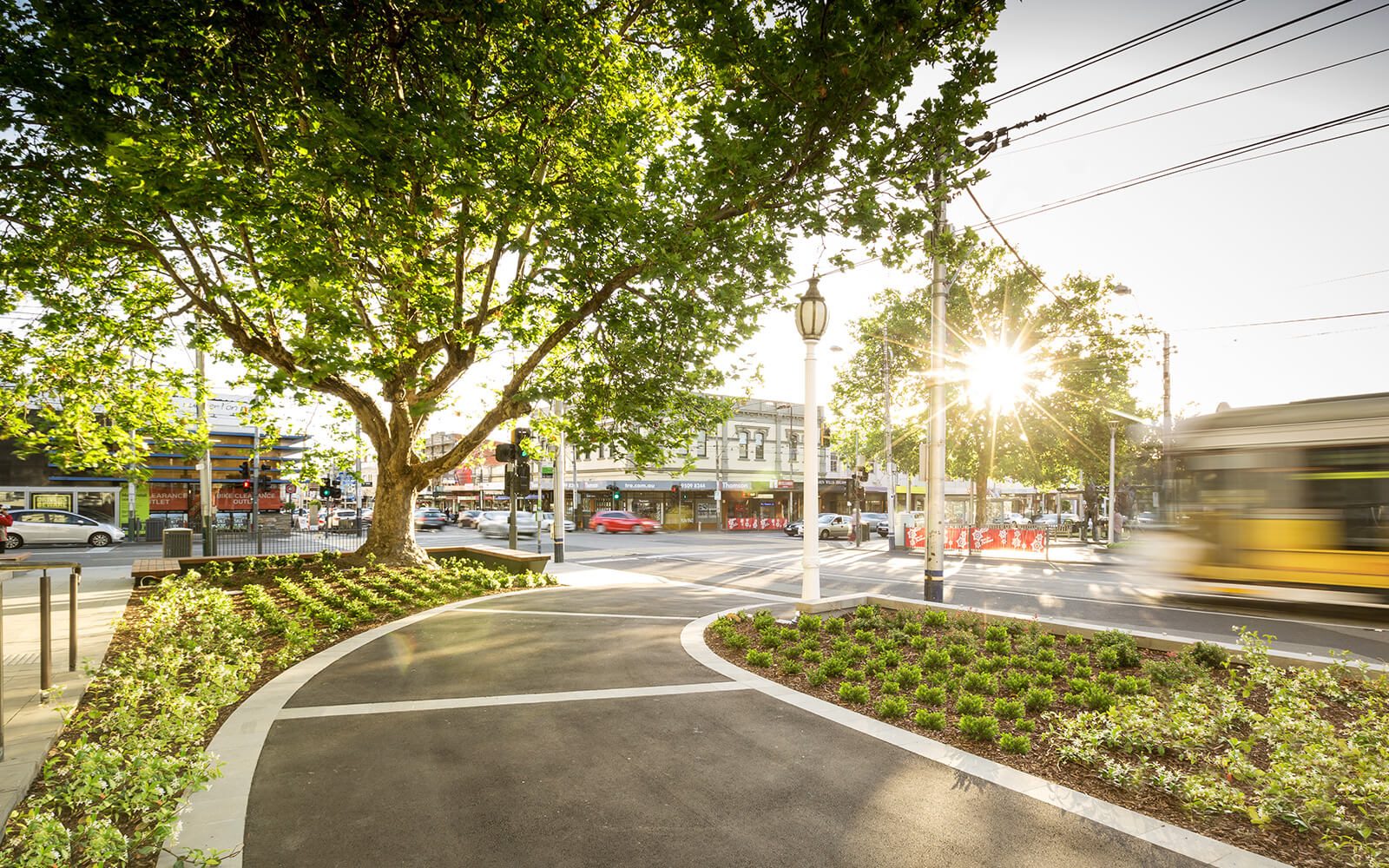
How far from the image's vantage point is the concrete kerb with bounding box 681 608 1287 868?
11.1ft

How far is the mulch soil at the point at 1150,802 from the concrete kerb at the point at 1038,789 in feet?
0.29

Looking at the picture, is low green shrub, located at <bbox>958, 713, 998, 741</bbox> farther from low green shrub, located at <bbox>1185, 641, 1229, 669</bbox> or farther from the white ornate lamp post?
the white ornate lamp post

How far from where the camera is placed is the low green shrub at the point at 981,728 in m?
4.85

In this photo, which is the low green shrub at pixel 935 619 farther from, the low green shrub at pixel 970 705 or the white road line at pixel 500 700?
the white road line at pixel 500 700

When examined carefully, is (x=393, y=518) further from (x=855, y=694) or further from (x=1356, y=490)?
(x=1356, y=490)

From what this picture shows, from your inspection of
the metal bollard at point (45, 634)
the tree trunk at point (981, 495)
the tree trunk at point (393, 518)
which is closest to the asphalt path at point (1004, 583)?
the tree trunk at point (981, 495)

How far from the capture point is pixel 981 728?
4.87 metres

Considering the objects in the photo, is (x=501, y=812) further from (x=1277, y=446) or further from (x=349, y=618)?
(x=1277, y=446)

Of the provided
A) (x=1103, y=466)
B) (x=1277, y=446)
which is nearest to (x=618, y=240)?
(x=1277, y=446)

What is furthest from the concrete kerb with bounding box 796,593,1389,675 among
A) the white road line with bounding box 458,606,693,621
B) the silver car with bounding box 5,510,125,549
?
the silver car with bounding box 5,510,125,549

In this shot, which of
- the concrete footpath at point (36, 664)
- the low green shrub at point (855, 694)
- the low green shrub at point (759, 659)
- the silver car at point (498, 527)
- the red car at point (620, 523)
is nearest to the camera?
the concrete footpath at point (36, 664)

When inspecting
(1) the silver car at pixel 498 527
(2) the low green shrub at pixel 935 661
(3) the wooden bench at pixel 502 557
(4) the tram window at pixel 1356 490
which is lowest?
(1) the silver car at pixel 498 527

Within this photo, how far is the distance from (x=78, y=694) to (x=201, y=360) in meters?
17.4

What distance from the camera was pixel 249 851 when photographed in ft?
11.0
